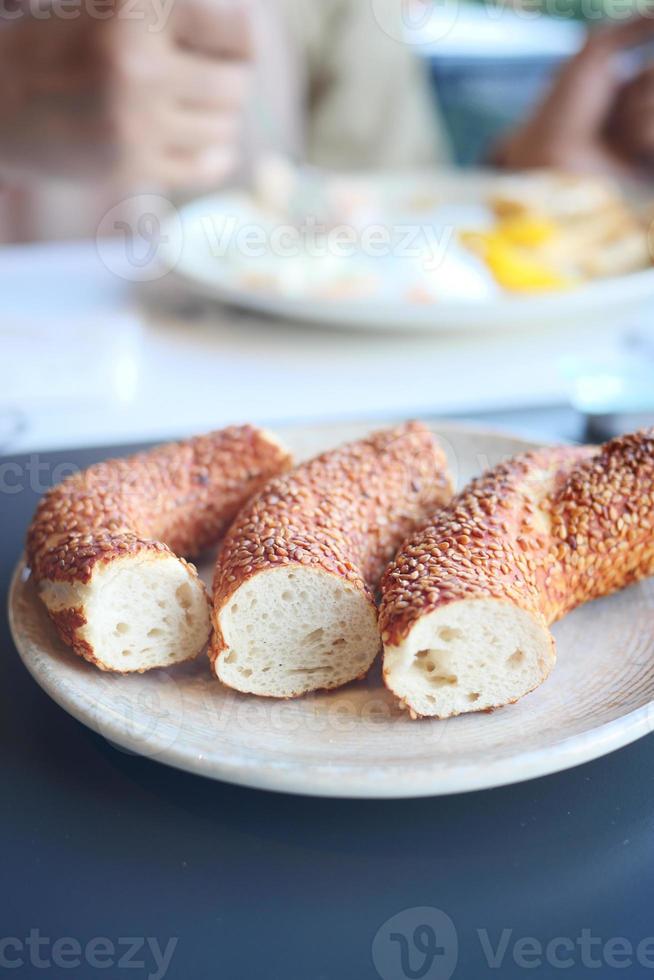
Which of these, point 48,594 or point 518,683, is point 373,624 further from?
point 48,594

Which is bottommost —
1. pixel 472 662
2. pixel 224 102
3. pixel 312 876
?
pixel 312 876

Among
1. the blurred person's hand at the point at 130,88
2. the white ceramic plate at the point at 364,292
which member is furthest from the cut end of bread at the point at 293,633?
the blurred person's hand at the point at 130,88

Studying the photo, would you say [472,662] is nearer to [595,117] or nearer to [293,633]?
[293,633]

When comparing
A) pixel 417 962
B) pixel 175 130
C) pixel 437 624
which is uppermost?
pixel 175 130

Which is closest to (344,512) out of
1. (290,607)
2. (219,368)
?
(290,607)

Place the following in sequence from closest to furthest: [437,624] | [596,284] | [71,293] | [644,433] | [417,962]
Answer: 1. [417,962]
2. [437,624]
3. [644,433]
4. [596,284]
5. [71,293]

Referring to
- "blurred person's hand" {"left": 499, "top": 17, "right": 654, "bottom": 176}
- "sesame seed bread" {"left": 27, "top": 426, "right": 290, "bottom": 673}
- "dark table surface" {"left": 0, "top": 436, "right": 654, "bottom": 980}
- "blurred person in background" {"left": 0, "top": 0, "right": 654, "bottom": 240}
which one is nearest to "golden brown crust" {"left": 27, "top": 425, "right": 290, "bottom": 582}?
"sesame seed bread" {"left": 27, "top": 426, "right": 290, "bottom": 673}

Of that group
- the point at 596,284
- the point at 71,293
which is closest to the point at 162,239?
the point at 71,293
